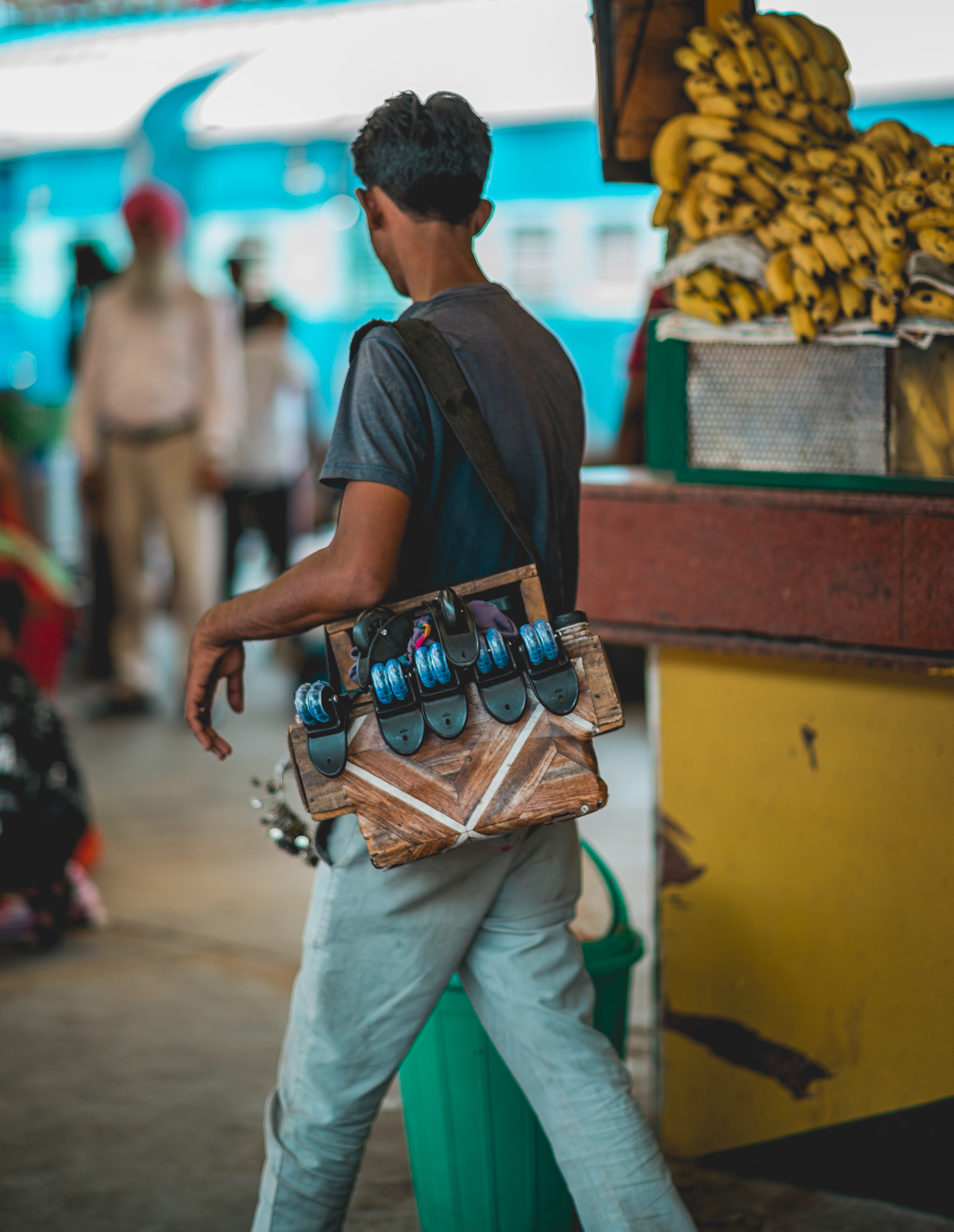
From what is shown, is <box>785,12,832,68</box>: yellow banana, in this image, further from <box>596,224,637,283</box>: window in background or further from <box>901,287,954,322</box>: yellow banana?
<box>596,224,637,283</box>: window in background

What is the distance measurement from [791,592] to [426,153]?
100cm

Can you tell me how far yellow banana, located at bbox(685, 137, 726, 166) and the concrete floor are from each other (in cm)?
182

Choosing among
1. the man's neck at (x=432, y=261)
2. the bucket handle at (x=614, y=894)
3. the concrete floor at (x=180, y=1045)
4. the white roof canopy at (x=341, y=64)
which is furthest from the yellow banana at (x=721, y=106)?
the white roof canopy at (x=341, y=64)

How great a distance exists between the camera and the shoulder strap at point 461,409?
1.72 m

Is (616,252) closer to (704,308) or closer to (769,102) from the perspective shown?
(769,102)

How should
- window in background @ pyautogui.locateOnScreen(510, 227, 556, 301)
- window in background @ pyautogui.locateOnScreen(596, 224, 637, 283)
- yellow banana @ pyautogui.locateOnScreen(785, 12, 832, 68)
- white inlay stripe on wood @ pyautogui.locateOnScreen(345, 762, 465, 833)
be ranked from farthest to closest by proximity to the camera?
1. window in background @ pyautogui.locateOnScreen(510, 227, 556, 301)
2. window in background @ pyautogui.locateOnScreen(596, 224, 637, 283)
3. yellow banana @ pyautogui.locateOnScreen(785, 12, 832, 68)
4. white inlay stripe on wood @ pyautogui.locateOnScreen(345, 762, 465, 833)

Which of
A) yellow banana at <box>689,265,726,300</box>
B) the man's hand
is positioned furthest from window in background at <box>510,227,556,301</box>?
the man's hand

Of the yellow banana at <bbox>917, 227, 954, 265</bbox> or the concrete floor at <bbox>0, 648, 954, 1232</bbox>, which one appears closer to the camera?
the yellow banana at <bbox>917, 227, 954, 265</bbox>

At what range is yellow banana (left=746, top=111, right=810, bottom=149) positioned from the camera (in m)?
2.51

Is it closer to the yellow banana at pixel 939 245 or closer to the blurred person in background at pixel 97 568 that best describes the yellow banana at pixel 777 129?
the yellow banana at pixel 939 245

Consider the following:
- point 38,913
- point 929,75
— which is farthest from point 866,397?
point 929,75

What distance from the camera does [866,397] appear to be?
2.40m

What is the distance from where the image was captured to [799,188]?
95.7 inches

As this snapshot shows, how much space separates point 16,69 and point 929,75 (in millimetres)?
7712
